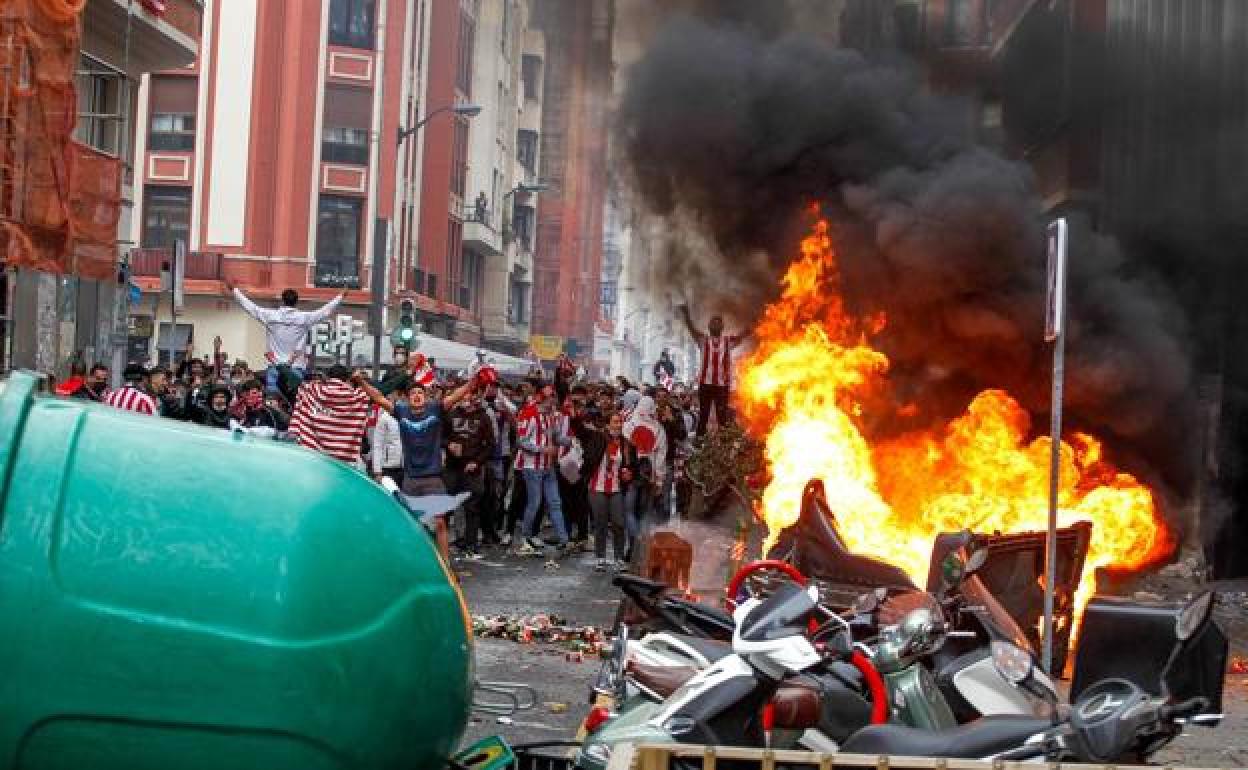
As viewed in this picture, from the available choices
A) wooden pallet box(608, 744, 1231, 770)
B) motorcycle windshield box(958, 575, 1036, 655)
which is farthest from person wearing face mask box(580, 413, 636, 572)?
wooden pallet box(608, 744, 1231, 770)

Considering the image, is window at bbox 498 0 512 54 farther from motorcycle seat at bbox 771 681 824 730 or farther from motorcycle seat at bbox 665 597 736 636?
motorcycle seat at bbox 771 681 824 730

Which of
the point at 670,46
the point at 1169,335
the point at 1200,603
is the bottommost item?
the point at 1200,603

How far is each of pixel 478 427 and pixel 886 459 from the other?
417 centimetres

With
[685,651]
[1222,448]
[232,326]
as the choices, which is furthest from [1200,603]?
[232,326]

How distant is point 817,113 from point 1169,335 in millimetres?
4405

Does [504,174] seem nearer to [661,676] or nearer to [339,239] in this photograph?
[339,239]

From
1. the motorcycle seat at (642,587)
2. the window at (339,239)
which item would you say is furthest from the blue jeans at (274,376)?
the window at (339,239)

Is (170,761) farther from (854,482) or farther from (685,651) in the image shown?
(854,482)

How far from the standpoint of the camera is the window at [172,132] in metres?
44.2

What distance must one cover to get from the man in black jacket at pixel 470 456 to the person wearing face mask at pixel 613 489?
1.17m

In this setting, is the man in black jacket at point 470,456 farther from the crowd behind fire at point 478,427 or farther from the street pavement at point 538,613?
the street pavement at point 538,613

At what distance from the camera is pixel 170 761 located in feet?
12.3

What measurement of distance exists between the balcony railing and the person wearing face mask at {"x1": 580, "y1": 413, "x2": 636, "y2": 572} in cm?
2898

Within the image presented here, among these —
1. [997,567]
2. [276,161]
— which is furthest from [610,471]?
[276,161]
